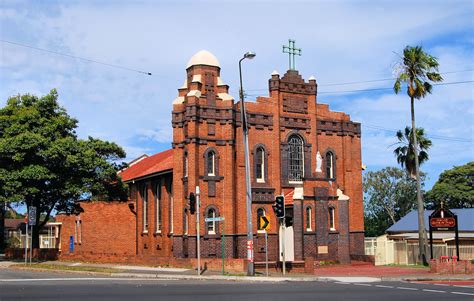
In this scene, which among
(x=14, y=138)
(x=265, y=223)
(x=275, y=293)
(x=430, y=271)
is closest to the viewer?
(x=275, y=293)

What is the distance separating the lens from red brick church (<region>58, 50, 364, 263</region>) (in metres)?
35.9

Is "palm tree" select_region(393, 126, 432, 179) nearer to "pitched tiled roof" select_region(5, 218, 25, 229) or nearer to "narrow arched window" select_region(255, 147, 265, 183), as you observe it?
"narrow arched window" select_region(255, 147, 265, 183)

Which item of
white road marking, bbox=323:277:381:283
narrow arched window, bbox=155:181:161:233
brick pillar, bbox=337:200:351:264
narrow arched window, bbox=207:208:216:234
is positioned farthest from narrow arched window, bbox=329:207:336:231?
narrow arched window, bbox=155:181:161:233

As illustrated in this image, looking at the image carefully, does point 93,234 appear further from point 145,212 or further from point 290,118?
point 290,118

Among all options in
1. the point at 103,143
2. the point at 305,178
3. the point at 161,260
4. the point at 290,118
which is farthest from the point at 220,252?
the point at 103,143

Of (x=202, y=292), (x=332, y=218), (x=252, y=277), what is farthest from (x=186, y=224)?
(x=202, y=292)

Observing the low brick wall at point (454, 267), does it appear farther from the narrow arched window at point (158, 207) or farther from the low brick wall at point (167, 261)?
the narrow arched window at point (158, 207)

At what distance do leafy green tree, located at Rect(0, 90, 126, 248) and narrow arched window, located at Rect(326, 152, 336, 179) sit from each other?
14.9 metres

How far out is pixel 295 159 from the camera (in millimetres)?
39438

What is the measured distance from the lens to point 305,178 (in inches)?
1463

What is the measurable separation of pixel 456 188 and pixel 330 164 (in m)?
41.1

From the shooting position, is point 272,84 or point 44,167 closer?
point 44,167

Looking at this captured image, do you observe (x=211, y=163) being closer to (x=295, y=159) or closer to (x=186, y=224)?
(x=186, y=224)

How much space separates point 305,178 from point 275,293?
1801cm
